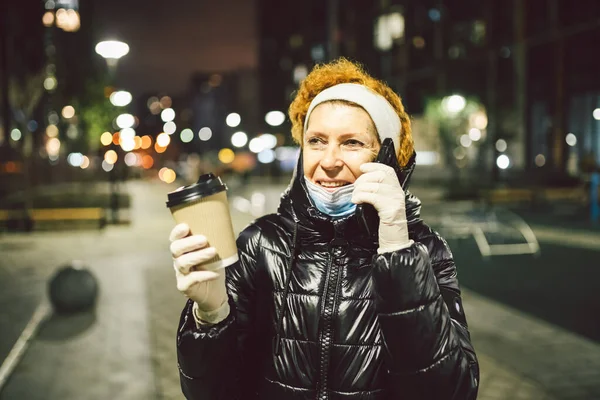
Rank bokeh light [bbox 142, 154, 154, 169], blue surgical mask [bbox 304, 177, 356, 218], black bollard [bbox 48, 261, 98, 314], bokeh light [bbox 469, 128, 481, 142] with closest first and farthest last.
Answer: blue surgical mask [bbox 304, 177, 356, 218] < black bollard [bbox 48, 261, 98, 314] < bokeh light [bbox 469, 128, 481, 142] < bokeh light [bbox 142, 154, 154, 169]

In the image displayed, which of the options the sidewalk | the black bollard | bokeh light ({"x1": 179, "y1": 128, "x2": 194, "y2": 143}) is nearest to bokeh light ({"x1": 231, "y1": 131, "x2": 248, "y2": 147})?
bokeh light ({"x1": 179, "y1": 128, "x2": 194, "y2": 143})

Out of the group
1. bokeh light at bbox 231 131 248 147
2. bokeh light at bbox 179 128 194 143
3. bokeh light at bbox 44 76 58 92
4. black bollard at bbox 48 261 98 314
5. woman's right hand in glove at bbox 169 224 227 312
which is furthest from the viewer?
bokeh light at bbox 179 128 194 143

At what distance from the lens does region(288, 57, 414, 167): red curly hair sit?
6.95 ft

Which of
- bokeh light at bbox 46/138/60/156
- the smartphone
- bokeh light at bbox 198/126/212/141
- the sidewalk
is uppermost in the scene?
bokeh light at bbox 198/126/212/141

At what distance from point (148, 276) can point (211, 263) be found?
33.0 feet

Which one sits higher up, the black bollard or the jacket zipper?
the jacket zipper

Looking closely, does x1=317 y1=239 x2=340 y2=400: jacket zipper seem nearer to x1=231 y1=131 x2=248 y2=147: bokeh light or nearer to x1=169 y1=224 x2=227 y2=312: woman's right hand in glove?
x1=169 y1=224 x2=227 y2=312: woman's right hand in glove

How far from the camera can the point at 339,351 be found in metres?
1.91

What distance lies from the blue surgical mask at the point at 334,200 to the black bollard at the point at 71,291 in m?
7.20

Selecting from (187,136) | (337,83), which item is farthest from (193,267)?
(187,136)

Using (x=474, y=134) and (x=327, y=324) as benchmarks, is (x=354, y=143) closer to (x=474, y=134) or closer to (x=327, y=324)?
(x=327, y=324)

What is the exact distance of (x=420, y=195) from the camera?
33156 mm

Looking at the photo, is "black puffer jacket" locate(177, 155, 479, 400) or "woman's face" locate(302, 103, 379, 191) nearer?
"black puffer jacket" locate(177, 155, 479, 400)

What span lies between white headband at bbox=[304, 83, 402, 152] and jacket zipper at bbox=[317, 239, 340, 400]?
0.41 meters
